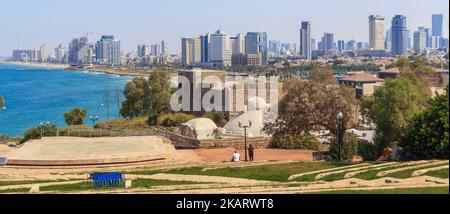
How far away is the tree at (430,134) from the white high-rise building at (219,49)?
127 meters

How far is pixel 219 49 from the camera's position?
143m

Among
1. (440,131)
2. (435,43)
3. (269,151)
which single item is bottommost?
(269,151)

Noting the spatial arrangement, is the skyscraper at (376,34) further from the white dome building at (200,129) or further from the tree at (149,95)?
the white dome building at (200,129)

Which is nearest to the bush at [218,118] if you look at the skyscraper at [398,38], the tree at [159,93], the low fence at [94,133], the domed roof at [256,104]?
the domed roof at [256,104]

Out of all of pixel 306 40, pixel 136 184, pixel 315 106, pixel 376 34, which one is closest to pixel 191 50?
pixel 306 40

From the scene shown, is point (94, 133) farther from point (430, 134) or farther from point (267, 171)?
point (430, 134)

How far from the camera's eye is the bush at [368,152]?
16.7 m

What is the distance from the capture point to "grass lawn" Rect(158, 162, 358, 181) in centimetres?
1161

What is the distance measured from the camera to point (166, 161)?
659 inches

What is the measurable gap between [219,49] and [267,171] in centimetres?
13179

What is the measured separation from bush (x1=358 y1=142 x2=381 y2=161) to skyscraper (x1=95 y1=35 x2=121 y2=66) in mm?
169053
